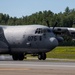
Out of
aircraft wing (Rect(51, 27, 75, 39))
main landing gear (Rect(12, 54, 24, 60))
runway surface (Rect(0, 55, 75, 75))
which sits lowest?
main landing gear (Rect(12, 54, 24, 60))

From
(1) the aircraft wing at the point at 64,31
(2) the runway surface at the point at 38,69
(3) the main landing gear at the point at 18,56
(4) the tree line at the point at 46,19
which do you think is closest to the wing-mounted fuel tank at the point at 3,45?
(3) the main landing gear at the point at 18,56

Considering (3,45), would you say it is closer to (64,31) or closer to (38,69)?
(64,31)

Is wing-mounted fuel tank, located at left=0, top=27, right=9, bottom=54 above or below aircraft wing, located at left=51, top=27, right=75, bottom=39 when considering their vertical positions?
below

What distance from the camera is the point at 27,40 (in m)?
48.0

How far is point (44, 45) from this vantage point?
46594mm

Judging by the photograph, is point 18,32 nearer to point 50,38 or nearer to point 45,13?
point 50,38

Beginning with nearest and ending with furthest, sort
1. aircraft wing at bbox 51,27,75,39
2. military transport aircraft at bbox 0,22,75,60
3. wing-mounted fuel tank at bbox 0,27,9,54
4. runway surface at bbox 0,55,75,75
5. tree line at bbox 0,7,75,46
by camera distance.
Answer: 1. runway surface at bbox 0,55,75,75
2. military transport aircraft at bbox 0,22,75,60
3. wing-mounted fuel tank at bbox 0,27,9,54
4. aircraft wing at bbox 51,27,75,39
5. tree line at bbox 0,7,75,46

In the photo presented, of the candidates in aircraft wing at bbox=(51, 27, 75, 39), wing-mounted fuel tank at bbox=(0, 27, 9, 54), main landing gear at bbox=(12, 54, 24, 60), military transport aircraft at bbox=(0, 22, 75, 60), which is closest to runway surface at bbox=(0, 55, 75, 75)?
military transport aircraft at bbox=(0, 22, 75, 60)

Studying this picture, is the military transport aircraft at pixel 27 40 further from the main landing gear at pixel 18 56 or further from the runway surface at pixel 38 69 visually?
the runway surface at pixel 38 69

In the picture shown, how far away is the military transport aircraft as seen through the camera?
46.8 m

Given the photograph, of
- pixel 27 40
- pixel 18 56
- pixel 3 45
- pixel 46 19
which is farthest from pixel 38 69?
pixel 46 19

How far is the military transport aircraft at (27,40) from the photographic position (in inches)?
1842

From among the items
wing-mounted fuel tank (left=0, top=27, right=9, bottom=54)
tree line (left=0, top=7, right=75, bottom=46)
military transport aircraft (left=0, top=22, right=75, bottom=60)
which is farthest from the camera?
tree line (left=0, top=7, right=75, bottom=46)

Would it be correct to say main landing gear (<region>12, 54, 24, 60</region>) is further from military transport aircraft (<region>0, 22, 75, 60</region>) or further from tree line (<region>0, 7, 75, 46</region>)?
tree line (<region>0, 7, 75, 46</region>)
